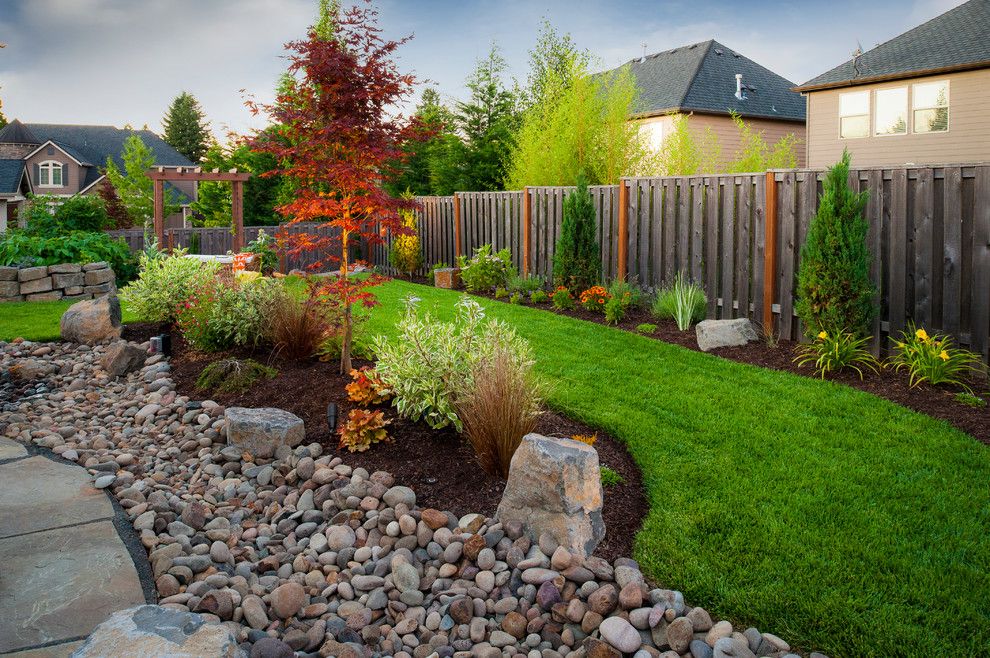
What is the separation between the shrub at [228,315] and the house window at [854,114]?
53.8 feet

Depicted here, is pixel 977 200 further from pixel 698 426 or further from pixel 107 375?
pixel 107 375

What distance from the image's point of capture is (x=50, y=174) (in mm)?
37625

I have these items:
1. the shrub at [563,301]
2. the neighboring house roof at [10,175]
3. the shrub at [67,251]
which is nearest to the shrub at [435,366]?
the shrub at [563,301]

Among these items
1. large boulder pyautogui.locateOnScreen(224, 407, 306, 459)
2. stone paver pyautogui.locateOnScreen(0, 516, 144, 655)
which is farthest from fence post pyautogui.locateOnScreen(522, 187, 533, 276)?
stone paver pyautogui.locateOnScreen(0, 516, 144, 655)

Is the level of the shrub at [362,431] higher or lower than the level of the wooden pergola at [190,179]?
lower

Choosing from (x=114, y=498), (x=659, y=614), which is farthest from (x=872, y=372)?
(x=114, y=498)

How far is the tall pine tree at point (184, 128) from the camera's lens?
55.4 m

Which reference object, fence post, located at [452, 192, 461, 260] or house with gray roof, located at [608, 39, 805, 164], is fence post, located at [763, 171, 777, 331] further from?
house with gray roof, located at [608, 39, 805, 164]

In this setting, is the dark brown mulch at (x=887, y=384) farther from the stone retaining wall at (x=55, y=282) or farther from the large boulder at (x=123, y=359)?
the stone retaining wall at (x=55, y=282)

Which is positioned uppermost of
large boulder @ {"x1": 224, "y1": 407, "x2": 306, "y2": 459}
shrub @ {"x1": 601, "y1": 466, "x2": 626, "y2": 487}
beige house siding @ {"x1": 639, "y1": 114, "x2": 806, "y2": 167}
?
beige house siding @ {"x1": 639, "y1": 114, "x2": 806, "y2": 167}

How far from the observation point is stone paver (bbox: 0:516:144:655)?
2.62 meters

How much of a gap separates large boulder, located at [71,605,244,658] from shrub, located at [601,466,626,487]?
2097 millimetres

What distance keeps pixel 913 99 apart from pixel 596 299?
12574 millimetres

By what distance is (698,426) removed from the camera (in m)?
4.79
